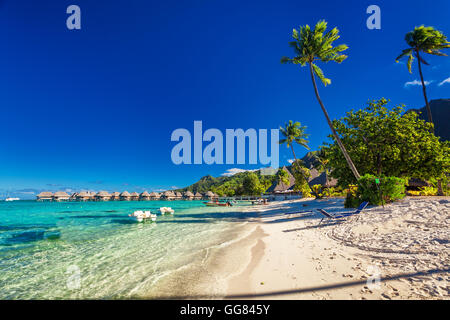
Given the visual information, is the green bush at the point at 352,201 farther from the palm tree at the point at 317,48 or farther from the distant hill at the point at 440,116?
the distant hill at the point at 440,116

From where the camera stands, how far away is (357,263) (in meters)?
4.19

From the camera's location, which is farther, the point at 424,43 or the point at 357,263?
the point at 424,43

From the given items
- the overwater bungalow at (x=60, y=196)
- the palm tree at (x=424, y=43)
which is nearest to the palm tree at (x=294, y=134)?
the palm tree at (x=424, y=43)

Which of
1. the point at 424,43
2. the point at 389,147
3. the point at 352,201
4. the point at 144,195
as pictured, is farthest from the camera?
the point at 144,195

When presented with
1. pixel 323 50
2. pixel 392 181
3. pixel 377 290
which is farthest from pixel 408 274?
pixel 323 50

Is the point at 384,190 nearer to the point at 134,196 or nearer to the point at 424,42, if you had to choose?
the point at 424,42

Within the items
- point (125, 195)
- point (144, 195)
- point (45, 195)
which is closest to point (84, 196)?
point (45, 195)

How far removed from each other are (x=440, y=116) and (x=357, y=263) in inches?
4048

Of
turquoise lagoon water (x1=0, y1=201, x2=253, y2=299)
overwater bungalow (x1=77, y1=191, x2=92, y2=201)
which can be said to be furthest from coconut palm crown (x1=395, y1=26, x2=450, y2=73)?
overwater bungalow (x1=77, y1=191, x2=92, y2=201)

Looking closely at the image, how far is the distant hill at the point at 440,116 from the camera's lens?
6246 cm

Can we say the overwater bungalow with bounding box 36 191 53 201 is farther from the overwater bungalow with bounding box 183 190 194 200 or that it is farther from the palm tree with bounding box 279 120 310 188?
the palm tree with bounding box 279 120 310 188

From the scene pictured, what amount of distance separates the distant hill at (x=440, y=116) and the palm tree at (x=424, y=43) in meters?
62.8

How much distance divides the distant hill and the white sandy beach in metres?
84.0

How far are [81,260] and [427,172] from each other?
21601 mm
